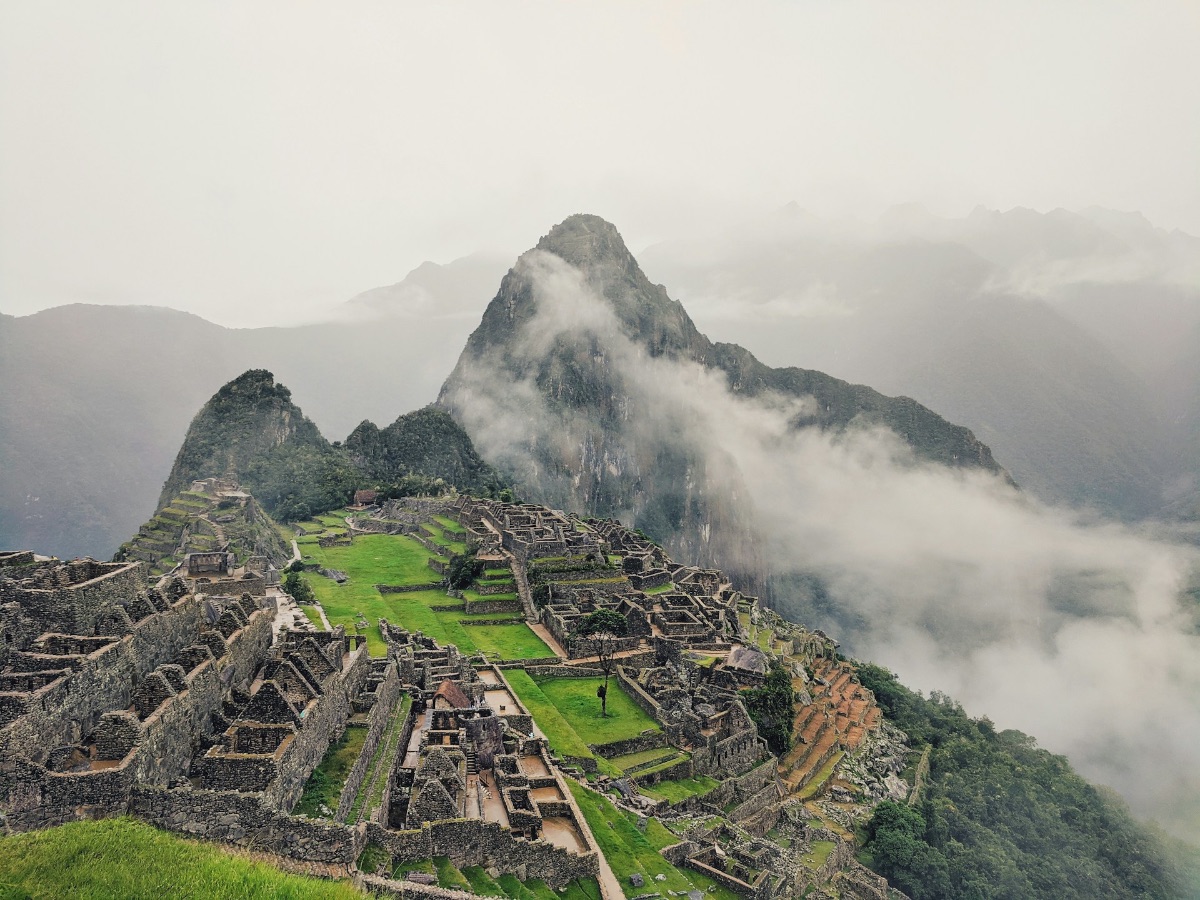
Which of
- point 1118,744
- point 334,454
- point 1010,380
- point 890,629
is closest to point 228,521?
point 334,454

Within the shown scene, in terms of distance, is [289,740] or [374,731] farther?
[374,731]

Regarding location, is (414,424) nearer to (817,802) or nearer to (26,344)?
(26,344)

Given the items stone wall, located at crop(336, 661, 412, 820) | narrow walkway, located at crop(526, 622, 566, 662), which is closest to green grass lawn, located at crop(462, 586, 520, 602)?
narrow walkway, located at crop(526, 622, 566, 662)

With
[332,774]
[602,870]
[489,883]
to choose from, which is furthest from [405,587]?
[489,883]

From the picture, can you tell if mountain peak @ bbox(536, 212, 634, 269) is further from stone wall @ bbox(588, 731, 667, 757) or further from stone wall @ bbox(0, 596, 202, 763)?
stone wall @ bbox(0, 596, 202, 763)

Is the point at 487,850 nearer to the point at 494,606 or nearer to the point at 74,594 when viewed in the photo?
the point at 74,594
